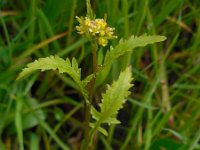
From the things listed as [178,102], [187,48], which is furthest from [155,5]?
[178,102]

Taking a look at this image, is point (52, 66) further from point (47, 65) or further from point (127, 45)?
point (127, 45)

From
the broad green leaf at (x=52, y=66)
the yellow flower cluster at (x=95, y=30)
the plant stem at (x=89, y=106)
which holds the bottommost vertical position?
the plant stem at (x=89, y=106)

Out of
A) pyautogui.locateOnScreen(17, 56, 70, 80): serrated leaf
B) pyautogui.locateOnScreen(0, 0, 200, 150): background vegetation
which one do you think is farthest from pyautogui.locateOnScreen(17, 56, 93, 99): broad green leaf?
pyautogui.locateOnScreen(0, 0, 200, 150): background vegetation

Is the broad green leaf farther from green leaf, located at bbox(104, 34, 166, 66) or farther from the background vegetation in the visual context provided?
the background vegetation

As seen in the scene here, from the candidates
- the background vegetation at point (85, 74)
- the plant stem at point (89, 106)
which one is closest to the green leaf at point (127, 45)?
the plant stem at point (89, 106)

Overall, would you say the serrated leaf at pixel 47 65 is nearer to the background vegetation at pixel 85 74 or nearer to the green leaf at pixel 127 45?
the green leaf at pixel 127 45

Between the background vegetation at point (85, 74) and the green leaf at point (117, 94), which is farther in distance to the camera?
the background vegetation at point (85, 74)

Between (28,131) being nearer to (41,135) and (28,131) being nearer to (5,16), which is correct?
(41,135)

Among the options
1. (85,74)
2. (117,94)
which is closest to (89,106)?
(117,94)
